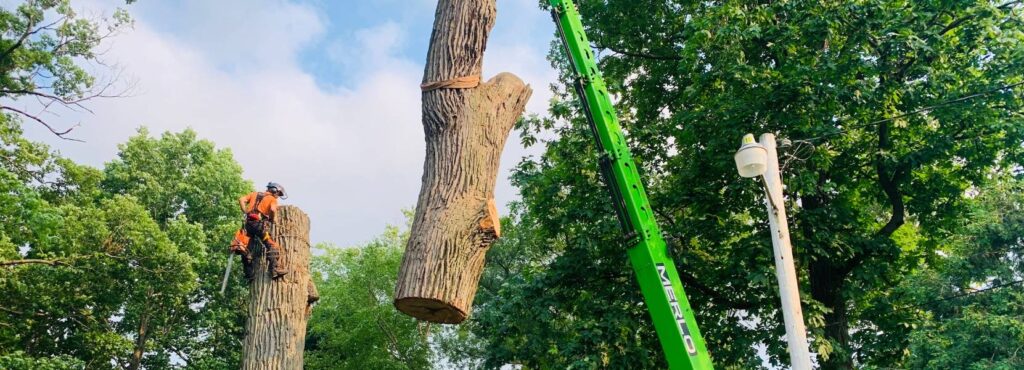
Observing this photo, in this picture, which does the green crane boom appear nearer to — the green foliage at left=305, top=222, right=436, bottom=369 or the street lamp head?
the street lamp head

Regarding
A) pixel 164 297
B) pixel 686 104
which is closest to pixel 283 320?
pixel 686 104

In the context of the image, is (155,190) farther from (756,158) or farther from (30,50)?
(756,158)

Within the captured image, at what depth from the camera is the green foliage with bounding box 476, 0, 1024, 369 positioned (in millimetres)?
10047

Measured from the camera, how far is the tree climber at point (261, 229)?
233 inches

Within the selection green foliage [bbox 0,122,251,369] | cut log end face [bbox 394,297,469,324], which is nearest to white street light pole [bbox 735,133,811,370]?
cut log end face [bbox 394,297,469,324]

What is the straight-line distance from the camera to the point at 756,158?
201 inches

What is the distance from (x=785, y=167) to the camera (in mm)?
9688

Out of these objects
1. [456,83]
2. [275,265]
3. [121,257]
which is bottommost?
[275,265]

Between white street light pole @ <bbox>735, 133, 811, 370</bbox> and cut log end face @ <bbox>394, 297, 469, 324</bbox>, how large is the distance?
2219mm

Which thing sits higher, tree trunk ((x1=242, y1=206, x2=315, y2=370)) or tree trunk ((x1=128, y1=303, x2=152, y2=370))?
tree trunk ((x1=128, y1=303, x2=152, y2=370))

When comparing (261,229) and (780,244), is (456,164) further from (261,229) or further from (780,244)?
(261,229)

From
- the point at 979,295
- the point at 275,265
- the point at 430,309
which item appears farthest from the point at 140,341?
the point at 979,295

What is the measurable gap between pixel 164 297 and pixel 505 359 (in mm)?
13190

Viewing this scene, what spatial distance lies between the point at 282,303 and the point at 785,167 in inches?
264
